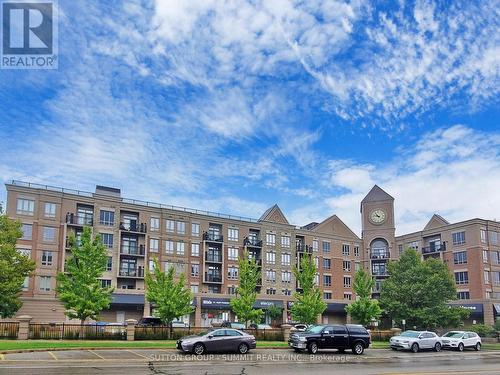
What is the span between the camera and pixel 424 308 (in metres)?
48.7

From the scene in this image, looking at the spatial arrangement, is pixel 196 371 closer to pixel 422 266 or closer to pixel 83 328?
pixel 83 328

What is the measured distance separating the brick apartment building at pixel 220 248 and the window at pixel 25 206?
0.11 meters

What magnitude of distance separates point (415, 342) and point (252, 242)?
4085cm

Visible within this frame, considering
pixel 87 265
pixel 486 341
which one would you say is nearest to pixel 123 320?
pixel 87 265

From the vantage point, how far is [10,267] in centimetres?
3984

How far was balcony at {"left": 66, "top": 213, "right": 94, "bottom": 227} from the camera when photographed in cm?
5918

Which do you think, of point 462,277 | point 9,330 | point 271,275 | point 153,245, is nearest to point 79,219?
point 153,245

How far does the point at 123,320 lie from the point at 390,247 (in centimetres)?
4359

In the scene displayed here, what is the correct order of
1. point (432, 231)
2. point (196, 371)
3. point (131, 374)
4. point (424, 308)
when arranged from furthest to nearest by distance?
point (432, 231), point (424, 308), point (196, 371), point (131, 374)

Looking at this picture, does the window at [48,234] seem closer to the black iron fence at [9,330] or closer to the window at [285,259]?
the black iron fence at [9,330]

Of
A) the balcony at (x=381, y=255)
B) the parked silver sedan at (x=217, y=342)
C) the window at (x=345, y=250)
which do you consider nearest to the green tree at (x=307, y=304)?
the parked silver sedan at (x=217, y=342)

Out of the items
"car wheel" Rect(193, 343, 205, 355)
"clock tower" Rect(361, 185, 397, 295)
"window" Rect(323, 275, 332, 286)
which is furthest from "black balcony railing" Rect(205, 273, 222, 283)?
"car wheel" Rect(193, 343, 205, 355)

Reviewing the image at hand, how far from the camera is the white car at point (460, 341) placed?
3688 cm

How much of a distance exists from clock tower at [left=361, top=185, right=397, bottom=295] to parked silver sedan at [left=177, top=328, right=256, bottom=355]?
57380mm
